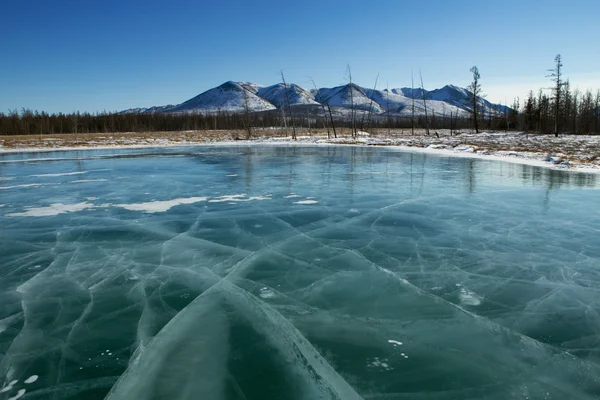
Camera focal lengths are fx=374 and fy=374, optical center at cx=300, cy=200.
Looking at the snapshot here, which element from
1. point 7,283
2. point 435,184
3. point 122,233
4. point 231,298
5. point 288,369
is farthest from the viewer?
point 435,184

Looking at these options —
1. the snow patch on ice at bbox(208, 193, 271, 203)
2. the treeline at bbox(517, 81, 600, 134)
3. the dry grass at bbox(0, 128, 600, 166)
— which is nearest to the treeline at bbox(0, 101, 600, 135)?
the treeline at bbox(517, 81, 600, 134)

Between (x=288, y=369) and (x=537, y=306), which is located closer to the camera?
(x=288, y=369)

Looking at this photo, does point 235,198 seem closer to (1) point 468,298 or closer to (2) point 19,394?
(1) point 468,298

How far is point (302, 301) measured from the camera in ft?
12.2

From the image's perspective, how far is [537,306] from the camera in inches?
141

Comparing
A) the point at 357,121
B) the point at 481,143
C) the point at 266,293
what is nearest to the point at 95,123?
the point at 357,121

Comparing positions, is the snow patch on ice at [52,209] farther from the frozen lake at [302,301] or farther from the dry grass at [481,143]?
the dry grass at [481,143]

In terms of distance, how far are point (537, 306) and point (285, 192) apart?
695cm

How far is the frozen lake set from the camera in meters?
2.55

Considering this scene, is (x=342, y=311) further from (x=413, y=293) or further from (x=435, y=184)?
(x=435, y=184)

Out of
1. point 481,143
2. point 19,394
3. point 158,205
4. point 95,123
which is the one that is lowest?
point 19,394

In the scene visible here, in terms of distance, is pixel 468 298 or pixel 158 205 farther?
pixel 158 205

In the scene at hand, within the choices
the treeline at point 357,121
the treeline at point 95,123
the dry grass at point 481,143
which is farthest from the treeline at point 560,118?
the treeline at point 95,123

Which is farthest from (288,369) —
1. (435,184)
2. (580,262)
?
(435,184)
